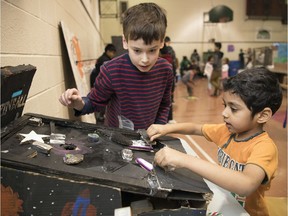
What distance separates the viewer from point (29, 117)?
2.80ft

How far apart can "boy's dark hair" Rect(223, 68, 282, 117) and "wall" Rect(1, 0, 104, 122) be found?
862 millimetres

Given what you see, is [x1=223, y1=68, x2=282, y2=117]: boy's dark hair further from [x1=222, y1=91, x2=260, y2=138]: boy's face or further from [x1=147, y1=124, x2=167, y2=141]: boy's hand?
[x1=147, y1=124, x2=167, y2=141]: boy's hand

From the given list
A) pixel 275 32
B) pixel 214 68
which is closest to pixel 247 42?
pixel 275 32

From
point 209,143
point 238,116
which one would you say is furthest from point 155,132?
point 209,143

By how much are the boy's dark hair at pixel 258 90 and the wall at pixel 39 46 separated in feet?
2.83

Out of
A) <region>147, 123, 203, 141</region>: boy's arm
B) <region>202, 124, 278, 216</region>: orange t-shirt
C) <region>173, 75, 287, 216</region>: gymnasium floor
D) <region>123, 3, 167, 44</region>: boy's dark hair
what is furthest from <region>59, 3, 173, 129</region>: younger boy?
<region>173, 75, 287, 216</region>: gymnasium floor

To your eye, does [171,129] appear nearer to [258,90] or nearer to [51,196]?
[258,90]

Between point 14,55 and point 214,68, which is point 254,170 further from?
point 214,68

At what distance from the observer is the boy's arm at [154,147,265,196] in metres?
0.76

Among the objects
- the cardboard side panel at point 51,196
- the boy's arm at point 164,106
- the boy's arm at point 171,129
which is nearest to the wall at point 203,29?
the boy's arm at point 164,106

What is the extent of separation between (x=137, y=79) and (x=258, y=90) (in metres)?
0.56

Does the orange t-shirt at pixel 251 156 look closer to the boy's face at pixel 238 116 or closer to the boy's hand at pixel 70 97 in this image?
the boy's face at pixel 238 116

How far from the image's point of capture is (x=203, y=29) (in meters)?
12.7

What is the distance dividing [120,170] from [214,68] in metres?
6.27
